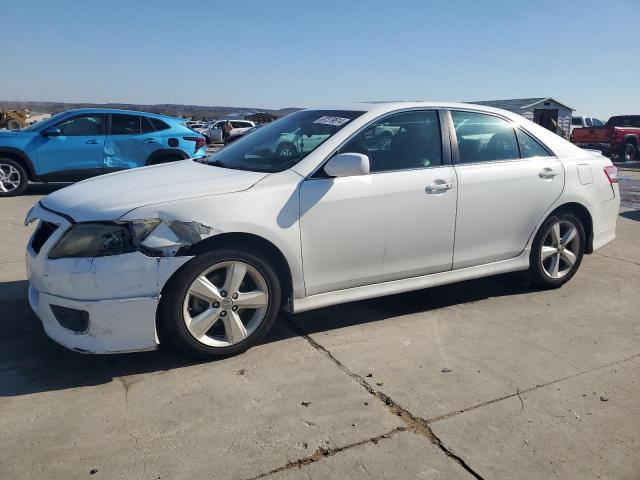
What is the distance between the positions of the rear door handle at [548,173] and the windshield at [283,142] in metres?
1.65

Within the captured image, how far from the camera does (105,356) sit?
343cm

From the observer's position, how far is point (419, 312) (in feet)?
14.0

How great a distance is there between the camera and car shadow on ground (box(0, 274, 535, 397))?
3.14 metres

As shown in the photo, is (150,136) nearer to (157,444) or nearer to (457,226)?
(457,226)

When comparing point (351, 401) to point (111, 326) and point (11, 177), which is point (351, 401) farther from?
point (11, 177)

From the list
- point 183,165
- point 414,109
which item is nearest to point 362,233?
point 414,109

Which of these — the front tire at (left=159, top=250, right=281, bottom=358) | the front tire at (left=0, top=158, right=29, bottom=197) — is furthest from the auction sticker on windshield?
the front tire at (left=0, top=158, right=29, bottom=197)

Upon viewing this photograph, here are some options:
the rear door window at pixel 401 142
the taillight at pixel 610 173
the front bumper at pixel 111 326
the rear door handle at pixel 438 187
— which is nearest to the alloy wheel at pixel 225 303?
the front bumper at pixel 111 326

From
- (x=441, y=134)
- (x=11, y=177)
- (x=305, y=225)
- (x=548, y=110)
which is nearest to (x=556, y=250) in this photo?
(x=441, y=134)

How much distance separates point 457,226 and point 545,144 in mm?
1267

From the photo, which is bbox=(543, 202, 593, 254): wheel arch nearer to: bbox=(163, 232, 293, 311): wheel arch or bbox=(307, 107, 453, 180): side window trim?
bbox=(307, 107, 453, 180): side window trim

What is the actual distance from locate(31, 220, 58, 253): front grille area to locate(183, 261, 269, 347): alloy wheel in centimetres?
93

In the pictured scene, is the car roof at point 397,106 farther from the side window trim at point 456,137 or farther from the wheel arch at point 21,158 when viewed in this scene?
the wheel arch at point 21,158

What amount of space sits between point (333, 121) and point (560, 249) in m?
2.31
